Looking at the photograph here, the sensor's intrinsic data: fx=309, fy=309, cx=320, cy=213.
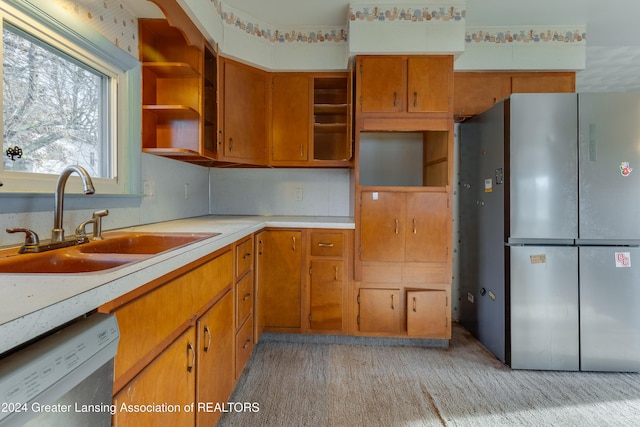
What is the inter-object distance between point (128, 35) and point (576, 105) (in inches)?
107

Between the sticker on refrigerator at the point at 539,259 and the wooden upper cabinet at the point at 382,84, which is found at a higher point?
the wooden upper cabinet at the point at 382,84

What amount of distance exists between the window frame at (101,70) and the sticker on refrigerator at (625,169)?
298cm

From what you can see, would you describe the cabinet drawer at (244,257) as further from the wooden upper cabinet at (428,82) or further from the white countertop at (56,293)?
the wooden upper cabinet at (428,82)

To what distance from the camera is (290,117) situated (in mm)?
2586

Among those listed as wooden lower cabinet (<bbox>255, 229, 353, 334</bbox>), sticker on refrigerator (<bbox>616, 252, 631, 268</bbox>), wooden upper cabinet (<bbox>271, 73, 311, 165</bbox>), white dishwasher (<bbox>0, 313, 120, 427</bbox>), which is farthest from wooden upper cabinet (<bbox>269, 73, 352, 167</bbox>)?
white dishwasher (<bbox>0, 313, 120, 427</bbox>)

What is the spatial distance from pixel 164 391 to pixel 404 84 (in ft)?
7.50

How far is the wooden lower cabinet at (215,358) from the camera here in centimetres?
122

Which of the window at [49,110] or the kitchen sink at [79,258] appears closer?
the kitchen sink at [79,258]

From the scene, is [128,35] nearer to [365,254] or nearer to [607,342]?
[365,254]

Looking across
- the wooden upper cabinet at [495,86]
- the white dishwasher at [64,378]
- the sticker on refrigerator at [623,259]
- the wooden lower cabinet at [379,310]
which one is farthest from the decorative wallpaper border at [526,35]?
the white dishwasher at [64,378]

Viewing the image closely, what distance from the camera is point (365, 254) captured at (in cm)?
231

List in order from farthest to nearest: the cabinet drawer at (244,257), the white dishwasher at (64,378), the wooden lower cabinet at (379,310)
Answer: the wooden lower cabinet at (379,310) < the cabinet drawer at (244,257) < the white dishwasher at (64,378)

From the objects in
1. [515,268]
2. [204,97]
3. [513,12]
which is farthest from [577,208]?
[204,97]

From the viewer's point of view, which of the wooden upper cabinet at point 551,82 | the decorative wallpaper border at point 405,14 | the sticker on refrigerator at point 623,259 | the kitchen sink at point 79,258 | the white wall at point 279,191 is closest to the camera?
the kitchen sink at point 79,258
